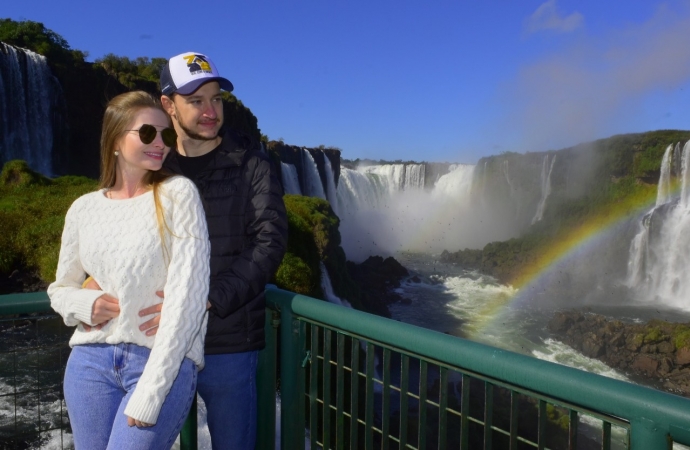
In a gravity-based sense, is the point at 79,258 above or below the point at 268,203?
below

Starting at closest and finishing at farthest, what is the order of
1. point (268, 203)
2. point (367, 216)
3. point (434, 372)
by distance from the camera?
point (268, 203)
point (434, 372)
point (367, 216)

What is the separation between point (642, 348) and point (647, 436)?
23300 mm

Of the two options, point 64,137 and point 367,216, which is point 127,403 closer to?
point 64,137

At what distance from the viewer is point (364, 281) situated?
101 ft

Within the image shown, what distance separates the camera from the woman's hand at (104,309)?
5.52 ft

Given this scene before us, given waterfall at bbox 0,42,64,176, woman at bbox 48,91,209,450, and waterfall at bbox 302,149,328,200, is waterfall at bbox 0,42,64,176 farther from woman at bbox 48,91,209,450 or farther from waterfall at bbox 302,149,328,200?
woman at bbox 48,91,209,450

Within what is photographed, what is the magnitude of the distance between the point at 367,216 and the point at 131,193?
4538cm

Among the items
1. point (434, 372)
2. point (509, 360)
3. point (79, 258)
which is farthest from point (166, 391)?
point (434, 372)

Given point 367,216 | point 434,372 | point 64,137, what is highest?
point 64,137

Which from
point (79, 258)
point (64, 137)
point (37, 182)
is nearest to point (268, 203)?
point (79, 258)

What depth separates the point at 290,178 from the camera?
1283 inches

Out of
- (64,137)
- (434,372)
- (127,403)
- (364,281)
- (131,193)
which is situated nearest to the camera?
(127,403)

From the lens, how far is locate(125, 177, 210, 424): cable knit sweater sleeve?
155cm

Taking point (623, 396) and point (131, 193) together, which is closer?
point (623, 396)
